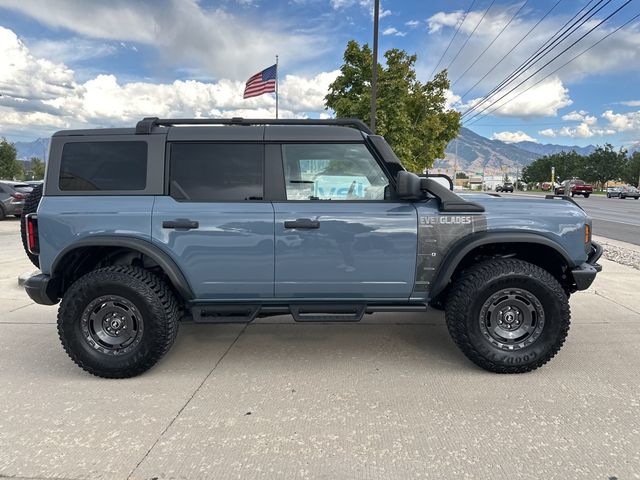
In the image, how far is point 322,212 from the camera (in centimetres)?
346

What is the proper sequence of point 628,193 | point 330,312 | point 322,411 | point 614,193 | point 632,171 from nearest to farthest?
point 322,411, point 330,312, point 628,193, point 614,193, point 632,171

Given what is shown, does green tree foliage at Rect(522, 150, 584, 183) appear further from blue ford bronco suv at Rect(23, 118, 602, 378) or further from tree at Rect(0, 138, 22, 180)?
tree at Rect(0, 138, 22, 180)

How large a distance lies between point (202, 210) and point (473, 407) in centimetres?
239

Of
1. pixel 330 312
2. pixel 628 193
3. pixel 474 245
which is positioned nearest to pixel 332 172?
pixel 330 312

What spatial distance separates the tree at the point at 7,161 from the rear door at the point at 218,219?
6852 centimetres

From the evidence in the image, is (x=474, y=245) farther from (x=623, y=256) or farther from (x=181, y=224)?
(x=623, y=256)

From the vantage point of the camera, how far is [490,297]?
3473 millimetres

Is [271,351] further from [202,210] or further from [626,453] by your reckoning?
[626,453]

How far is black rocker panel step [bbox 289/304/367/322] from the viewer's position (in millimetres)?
3553

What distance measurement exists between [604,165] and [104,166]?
7903cm

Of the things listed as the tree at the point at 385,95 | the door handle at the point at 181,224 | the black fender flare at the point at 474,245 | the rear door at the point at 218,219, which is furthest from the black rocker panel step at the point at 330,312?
the tree at the point at 385,95

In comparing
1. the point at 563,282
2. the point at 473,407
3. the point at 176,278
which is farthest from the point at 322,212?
the point at 563,282

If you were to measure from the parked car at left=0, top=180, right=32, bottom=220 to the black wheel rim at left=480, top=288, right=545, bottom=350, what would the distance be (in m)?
16.0

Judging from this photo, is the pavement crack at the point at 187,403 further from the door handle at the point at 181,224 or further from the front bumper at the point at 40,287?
the front bumper at the point at 40,287
